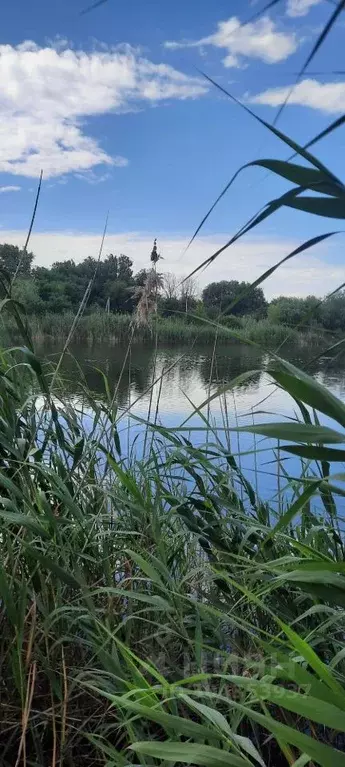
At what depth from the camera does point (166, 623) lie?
86 centimetres

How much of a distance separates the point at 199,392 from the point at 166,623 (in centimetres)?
299

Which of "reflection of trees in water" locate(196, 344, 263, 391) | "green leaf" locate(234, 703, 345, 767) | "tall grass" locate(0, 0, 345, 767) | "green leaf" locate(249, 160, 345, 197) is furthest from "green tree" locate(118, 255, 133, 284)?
"green leaf" locate(234, 703, 345, 767)

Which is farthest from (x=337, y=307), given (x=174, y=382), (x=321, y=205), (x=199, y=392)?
(x=174, y=382)

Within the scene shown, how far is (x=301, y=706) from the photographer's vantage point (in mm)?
428

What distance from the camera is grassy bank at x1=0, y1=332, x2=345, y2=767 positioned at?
490 mm

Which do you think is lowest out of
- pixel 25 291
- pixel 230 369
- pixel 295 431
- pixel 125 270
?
pixel 230 369

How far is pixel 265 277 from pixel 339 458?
16 cm

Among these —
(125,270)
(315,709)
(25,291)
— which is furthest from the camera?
(125,270)

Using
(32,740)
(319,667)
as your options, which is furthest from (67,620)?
(319,667)

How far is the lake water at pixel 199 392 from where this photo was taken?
4.13 feet

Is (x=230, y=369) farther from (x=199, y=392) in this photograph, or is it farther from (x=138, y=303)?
(x=138, y=303)

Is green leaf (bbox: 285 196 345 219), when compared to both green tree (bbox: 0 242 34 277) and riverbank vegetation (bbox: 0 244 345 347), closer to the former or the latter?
riverbank vegetation (bbox: 0 244 345 347)

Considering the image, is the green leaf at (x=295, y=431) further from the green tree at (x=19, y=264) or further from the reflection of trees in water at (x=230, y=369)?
the green tree at (x=19, y=264)

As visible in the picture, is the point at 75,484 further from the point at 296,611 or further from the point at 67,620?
the point at 296,611
